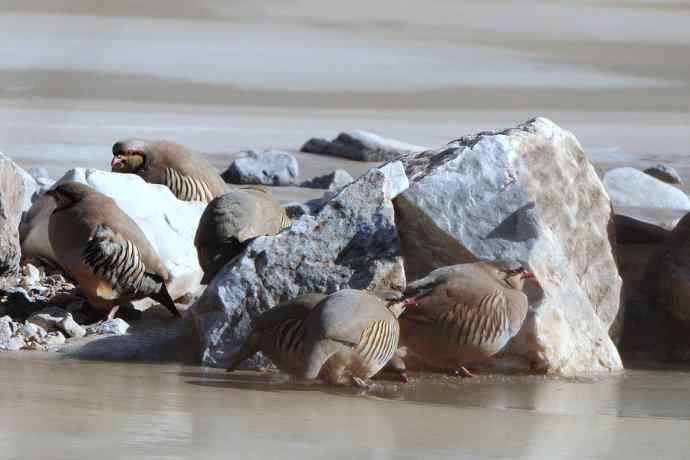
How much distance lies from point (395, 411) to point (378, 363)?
881 mm

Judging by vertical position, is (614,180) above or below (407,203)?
below

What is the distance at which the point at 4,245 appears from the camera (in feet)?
28.8

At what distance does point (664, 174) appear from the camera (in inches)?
634

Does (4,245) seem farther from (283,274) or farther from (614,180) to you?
(614,180)

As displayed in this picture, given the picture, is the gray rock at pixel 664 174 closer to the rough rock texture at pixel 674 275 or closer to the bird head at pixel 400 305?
the rough rock texture at pixel 674 275

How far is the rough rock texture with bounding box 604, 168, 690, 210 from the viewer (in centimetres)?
1402

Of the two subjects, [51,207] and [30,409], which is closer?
[30,409]

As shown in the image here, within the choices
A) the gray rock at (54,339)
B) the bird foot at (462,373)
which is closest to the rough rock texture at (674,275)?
the bird foot at (462,373)

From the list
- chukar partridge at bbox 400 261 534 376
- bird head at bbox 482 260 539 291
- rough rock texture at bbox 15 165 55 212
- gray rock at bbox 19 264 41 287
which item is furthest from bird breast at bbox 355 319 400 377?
rough rock texture at bbox 15 165 55 212

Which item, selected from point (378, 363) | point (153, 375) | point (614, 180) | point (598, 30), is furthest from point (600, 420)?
point (598, 30)

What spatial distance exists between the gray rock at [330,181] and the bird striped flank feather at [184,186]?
3641 millimetres

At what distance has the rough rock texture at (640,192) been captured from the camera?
552 inches

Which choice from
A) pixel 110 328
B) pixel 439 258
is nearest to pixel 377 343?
pixel 439 258

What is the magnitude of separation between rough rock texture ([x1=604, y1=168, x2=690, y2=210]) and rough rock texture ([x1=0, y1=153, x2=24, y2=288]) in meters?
6.71
